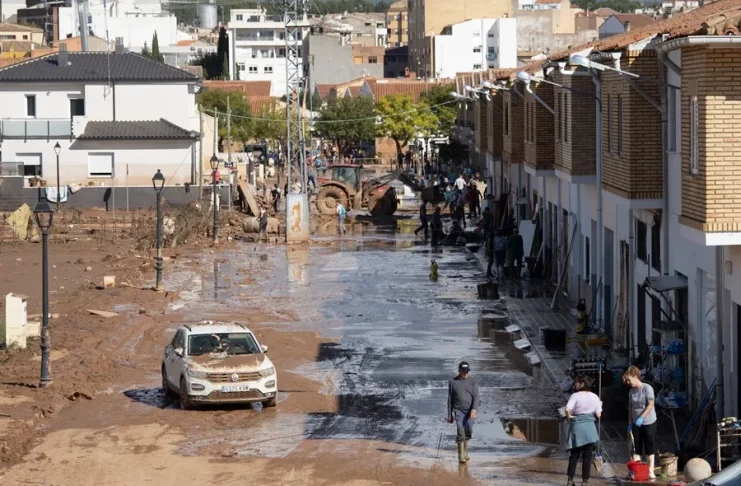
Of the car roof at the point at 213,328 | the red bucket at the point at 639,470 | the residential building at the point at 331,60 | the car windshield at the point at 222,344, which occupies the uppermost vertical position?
the residential building at the point at 331,60

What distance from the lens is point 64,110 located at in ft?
225

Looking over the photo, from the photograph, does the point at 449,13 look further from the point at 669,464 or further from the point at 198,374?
the point at 669,464

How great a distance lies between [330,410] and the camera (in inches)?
869

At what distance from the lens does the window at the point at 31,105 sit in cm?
6912

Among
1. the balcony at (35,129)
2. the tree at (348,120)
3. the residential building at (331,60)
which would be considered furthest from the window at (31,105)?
the residential building at (331,60)

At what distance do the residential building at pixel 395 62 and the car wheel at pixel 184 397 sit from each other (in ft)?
529

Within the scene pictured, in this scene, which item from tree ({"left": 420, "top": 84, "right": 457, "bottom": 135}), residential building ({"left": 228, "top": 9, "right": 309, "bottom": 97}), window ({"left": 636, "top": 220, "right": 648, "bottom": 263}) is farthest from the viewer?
residential building ({"left": 228, "top": 9, "right": 309, "bottom": 97})

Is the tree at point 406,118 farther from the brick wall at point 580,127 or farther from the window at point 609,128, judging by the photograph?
the window at point 609,128

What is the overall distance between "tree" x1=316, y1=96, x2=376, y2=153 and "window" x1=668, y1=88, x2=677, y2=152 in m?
81.8

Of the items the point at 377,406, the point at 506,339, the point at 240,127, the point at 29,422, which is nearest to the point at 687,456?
the point at 377,406

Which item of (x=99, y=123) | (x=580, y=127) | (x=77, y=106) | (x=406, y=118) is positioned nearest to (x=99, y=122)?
(x=99, y=123)

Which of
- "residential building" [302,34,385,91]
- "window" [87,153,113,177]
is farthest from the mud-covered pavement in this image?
"residential building" [302,34,385,91]

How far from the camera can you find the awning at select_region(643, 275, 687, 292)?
21.0 metres

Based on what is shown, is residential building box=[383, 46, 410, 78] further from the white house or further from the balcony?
the balcony
